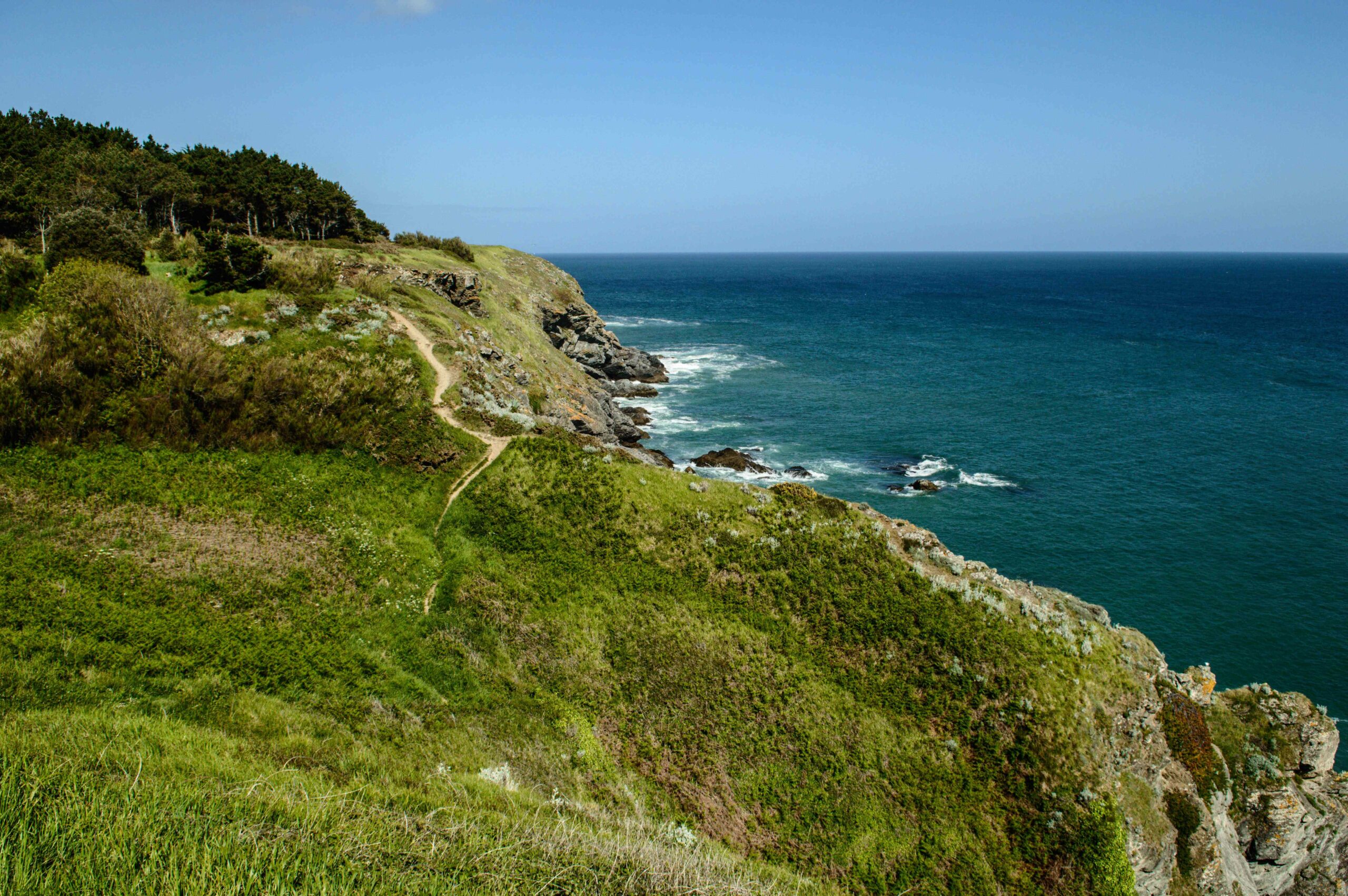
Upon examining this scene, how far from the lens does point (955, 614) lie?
2503 centimetres

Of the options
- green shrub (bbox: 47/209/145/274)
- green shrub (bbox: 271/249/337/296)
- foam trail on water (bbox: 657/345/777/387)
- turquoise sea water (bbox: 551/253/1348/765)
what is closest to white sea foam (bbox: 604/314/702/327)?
turquoise sea water (bbox: 551/253/1348/765)

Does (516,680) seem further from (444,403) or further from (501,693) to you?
(444,403)

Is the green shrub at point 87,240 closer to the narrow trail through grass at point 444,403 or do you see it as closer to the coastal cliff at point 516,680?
the coastal cliff at point 516,680

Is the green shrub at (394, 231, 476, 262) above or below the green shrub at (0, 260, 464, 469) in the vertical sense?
above

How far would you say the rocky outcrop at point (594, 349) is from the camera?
7944 cm

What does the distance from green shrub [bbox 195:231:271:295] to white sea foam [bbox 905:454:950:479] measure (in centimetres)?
5301

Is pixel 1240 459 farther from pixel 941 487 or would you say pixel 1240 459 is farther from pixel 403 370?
pixel 403 370

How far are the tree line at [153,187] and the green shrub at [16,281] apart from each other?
946 cm

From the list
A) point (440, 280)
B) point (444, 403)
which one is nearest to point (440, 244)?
point (440, 280)

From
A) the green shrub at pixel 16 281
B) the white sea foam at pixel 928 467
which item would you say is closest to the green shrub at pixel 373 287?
the green shrub at pixel 16 281

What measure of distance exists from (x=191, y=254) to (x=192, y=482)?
28.9m

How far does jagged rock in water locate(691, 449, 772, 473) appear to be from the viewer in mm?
57938

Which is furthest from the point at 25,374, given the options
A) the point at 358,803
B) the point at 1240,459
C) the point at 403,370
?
the point at 1240,459

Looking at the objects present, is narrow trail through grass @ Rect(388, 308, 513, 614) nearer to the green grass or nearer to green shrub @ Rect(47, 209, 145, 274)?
the green grass
